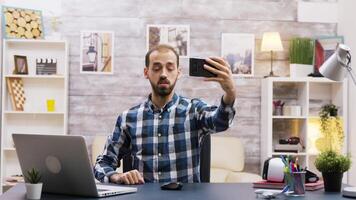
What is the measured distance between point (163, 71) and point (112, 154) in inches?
19.6

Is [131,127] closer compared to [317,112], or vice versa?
[131,127]

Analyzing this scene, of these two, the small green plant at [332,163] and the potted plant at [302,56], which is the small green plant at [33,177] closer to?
the small green plant at [332,163]

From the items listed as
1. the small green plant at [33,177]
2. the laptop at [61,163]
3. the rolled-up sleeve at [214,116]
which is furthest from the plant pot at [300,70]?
the small green plant at [33,177]

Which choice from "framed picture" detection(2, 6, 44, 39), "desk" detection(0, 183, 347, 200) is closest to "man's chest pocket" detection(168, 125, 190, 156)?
"desk" detection(0, 183, 347, 200)

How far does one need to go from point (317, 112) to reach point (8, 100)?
120 inches

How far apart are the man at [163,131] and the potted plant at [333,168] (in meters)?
0.53

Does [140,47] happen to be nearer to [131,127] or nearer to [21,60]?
[21,60]

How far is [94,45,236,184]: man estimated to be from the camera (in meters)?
2.75

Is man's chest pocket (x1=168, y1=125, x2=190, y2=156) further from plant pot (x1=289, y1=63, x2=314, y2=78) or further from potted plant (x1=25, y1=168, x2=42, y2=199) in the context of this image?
plant pot (x1=289, y1=63, x2=314, y2=78)

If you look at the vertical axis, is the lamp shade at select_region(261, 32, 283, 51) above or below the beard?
above

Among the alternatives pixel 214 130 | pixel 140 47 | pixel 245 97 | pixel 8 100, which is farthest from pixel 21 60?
pixel 214 130

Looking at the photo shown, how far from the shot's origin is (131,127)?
2848 millimetres

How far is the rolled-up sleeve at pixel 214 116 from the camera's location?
257 cm

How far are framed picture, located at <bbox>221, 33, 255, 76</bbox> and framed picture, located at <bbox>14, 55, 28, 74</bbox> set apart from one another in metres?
1.92
